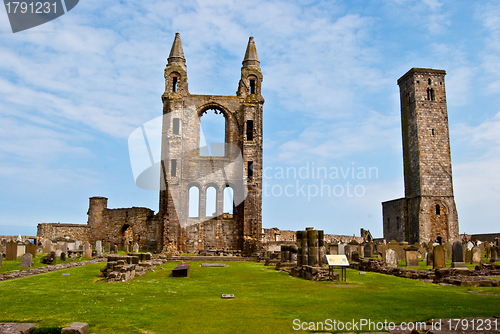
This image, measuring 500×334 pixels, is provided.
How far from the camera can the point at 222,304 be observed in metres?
7.04

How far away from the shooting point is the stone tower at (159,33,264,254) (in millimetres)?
25562

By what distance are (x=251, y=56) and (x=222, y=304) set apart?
2392 cm

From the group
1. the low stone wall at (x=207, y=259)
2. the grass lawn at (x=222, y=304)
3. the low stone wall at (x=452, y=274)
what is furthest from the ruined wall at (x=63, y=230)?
the low stone wall at (x=452, y=274)

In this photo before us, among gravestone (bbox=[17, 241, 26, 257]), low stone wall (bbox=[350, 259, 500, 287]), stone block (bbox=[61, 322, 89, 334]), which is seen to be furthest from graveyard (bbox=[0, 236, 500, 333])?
gravestone (bbox=[17, 241, 26, 257])

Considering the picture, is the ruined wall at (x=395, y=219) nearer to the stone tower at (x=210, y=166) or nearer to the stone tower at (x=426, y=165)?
the stone tower at (x=426, y=165)

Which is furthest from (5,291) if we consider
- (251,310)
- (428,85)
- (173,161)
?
(428,85)

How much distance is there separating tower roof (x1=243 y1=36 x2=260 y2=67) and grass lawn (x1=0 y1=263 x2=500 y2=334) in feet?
68.5

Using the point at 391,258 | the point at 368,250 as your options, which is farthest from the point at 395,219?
the point at 391,258

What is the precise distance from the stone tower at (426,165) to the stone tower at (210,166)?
14338 millimetres

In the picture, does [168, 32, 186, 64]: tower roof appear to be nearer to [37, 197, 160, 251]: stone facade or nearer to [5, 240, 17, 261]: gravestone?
[37, 197, 160, 251]: stone facade

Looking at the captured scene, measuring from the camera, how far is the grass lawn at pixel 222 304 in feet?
18.3

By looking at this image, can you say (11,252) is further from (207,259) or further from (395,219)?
(395,219)

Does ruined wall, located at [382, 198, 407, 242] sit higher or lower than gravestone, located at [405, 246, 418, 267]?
higher

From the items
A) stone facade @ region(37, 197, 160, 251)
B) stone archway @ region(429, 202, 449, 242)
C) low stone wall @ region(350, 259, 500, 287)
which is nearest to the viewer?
low stone wall @ region(350, 259, 500, 287)
